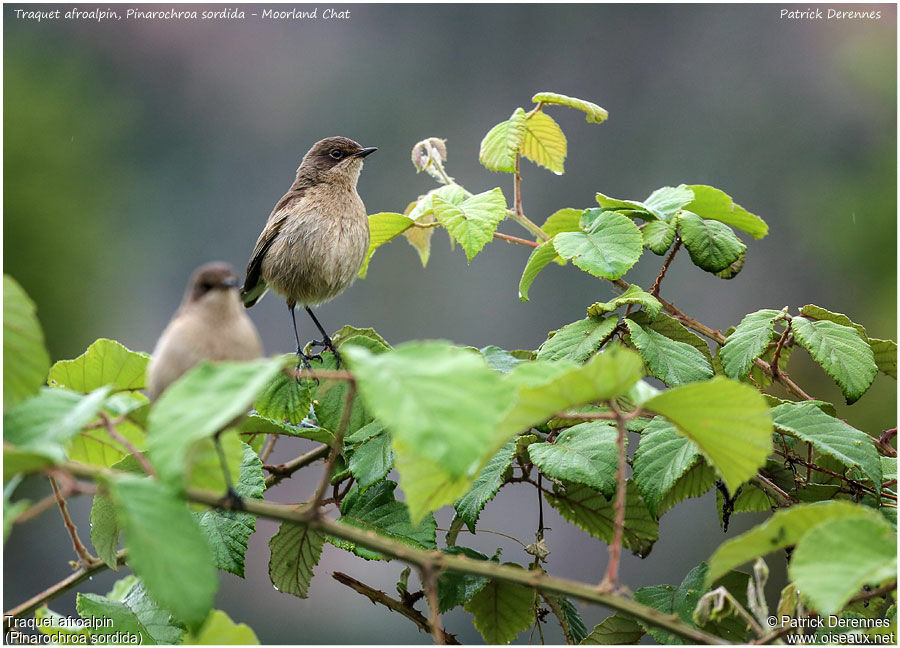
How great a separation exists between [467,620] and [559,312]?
6.07ft

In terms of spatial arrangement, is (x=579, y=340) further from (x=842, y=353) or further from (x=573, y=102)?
(x=573, y=102)

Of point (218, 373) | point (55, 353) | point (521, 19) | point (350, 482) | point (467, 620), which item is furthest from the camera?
point (521, 19)

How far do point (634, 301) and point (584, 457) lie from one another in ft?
0.65

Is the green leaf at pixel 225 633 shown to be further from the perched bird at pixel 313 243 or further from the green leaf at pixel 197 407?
the perched bird at pixel 313 243

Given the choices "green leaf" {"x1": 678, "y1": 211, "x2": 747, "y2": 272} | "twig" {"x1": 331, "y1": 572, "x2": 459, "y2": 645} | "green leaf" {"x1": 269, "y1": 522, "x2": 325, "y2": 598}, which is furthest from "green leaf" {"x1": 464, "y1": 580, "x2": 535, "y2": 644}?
"green leaf" {"x1": 678, "y1": 211, "x2": 747, "y2": 272}

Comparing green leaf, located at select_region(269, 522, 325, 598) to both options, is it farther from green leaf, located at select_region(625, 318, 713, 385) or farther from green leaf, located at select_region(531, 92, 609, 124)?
green leaf, located at select_region(531, 92, 609, 124)

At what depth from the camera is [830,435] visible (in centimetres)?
73

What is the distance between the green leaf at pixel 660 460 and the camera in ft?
2.28

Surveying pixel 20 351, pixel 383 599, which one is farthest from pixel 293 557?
pixel 20 351

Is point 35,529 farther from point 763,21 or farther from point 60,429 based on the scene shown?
point 763,21

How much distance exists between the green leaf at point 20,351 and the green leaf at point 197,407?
0.13 m

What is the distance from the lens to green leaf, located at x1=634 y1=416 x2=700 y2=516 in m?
0.70

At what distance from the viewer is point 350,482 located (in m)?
0.86

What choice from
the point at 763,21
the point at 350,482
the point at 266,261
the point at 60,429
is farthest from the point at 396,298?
the point at 60,429
